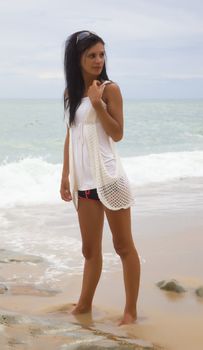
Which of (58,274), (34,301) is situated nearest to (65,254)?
(58,274)

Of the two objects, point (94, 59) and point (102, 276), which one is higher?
point (94, 59)

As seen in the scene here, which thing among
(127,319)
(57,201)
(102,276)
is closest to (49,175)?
(57,201)

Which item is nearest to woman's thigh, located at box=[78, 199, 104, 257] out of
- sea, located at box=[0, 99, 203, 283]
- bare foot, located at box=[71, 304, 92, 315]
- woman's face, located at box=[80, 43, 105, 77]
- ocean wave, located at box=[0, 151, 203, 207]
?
bare foot, located at box=[71, 304, 92, 315]

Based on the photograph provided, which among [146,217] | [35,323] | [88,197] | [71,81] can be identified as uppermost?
[71,81]

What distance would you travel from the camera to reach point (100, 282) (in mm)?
4809

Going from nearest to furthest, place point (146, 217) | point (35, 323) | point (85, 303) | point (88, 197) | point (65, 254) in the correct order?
point (35, 323), point (88, 197), point (85, 303), point (65, 254), point (146, 217)

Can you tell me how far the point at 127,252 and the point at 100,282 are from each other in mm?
1121

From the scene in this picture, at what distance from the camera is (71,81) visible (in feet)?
12.3

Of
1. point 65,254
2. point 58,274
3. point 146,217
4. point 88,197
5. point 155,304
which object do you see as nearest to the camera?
point 88,197

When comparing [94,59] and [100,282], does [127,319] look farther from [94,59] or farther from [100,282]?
[94,59]

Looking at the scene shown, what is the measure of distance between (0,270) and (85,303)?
152cm

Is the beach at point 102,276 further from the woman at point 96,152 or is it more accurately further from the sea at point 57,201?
the woman at point 96,152

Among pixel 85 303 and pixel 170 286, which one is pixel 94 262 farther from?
pixel 170 286

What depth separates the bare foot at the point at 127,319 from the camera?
377cm
